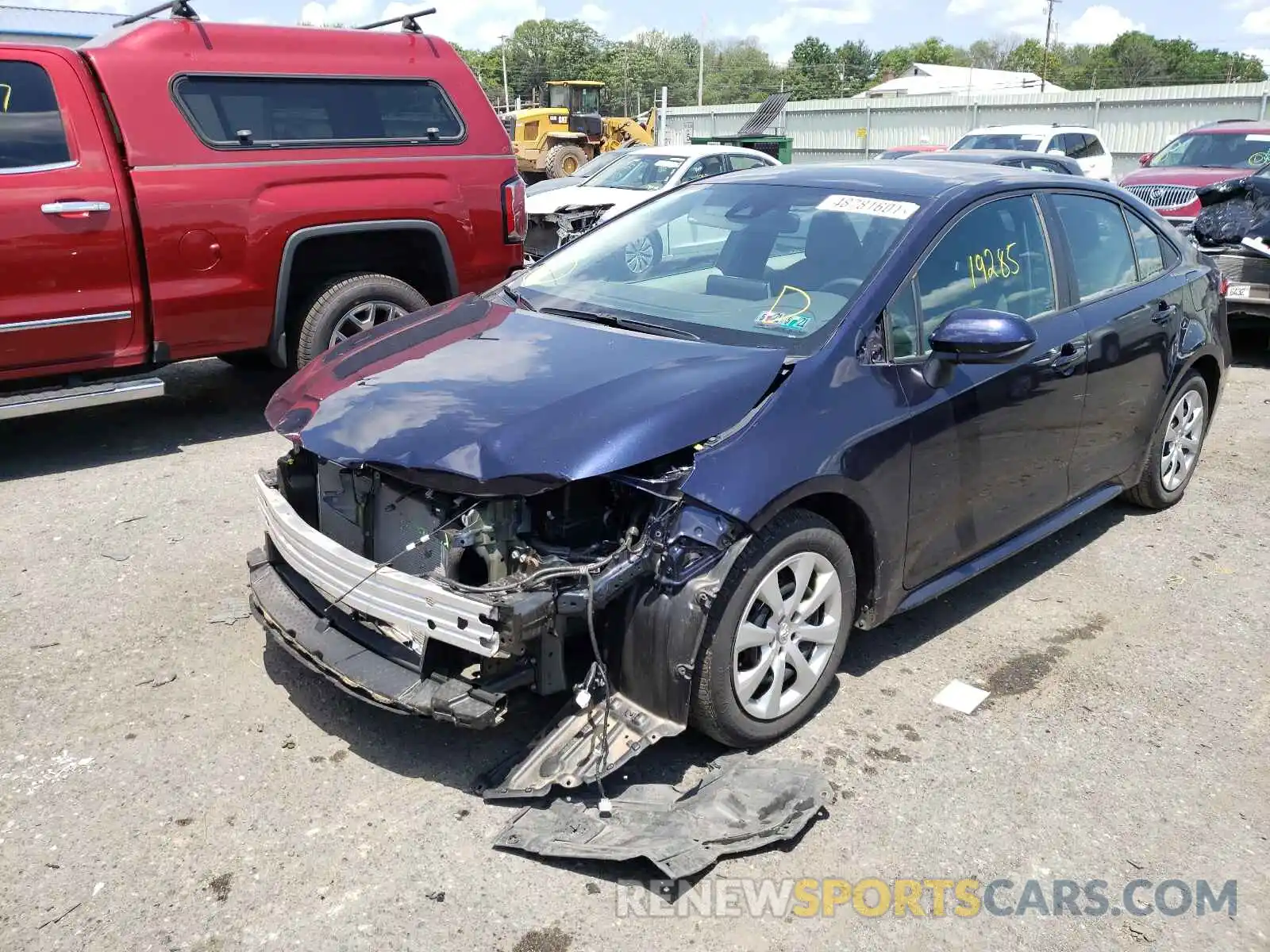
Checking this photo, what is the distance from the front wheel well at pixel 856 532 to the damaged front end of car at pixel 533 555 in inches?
16.0

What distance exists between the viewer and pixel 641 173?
13000mm

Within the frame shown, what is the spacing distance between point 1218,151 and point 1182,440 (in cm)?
1056

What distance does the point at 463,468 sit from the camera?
290 cm

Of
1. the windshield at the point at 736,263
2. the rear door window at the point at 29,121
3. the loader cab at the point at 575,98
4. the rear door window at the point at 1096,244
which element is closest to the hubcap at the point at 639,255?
the windshield at the point at 736,263

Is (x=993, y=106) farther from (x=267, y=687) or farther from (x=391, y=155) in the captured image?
(x=267, y=687)

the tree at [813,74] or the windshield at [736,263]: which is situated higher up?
the tree at [813,74]

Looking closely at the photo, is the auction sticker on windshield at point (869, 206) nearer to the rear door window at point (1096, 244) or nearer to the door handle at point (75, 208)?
the rear door window at point (1096, 244)

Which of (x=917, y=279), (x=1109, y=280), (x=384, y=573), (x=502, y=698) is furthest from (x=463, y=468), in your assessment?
(x=1109, y=280)

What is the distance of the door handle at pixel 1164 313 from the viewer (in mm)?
4811

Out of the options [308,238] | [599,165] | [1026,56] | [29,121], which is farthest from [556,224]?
[1026,56]

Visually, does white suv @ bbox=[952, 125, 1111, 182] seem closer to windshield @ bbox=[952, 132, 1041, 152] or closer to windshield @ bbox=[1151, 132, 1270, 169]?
windshield @ bbox=[952, 132, 1041, 152]

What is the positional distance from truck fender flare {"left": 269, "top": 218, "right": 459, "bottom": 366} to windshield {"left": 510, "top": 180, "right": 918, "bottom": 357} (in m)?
2.33

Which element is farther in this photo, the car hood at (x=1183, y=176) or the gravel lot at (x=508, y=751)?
the car hood at (x=1183, y=176)

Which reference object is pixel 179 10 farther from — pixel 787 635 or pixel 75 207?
pixel 787 635
